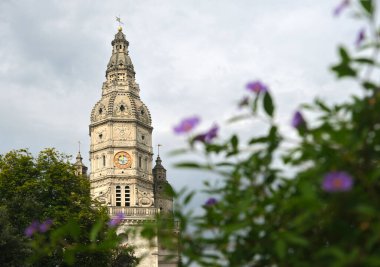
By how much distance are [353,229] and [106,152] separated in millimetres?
84944

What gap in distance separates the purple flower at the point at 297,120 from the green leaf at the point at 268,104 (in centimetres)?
21

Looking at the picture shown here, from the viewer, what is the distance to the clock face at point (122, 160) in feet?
291

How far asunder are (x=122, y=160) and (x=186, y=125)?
84.2 m

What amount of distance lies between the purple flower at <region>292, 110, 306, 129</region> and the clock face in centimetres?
8407

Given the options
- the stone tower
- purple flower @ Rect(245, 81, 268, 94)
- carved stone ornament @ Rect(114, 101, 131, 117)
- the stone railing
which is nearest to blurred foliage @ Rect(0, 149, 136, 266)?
the stone railing

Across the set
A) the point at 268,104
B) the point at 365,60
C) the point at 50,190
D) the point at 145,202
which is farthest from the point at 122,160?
the point at 365,60

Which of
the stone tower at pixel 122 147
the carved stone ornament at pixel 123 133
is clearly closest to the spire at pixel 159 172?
the stone tower at pixel 122 147

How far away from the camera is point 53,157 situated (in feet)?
167

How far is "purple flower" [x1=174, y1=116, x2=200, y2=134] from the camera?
5220 millimetres

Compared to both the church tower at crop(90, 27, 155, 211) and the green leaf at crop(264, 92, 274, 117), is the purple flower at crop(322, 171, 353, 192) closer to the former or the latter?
the green leaf at crop(264, 92, 274, 117)

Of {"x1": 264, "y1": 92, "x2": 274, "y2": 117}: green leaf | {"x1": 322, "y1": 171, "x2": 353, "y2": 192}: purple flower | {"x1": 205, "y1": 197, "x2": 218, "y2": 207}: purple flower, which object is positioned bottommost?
{"x1": 322, "y1": 171, "x2": 353, "y2": 192}: purple flower

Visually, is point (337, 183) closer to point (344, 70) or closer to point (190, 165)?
point (344, 70)

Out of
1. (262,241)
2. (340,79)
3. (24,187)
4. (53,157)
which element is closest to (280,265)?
(262,241)

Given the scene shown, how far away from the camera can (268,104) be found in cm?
522
